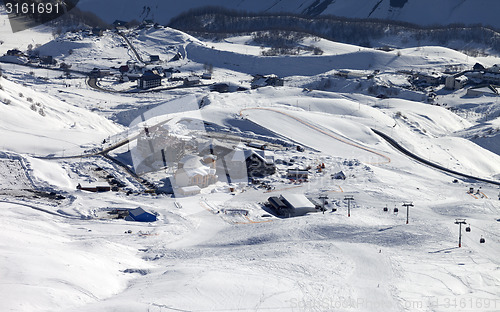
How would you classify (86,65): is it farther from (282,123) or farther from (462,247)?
(462,247)

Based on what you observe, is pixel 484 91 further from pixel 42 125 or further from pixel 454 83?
pixel 42 125

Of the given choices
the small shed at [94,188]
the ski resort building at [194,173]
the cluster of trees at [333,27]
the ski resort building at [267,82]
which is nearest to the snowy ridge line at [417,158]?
the ski resort building at [194,173]

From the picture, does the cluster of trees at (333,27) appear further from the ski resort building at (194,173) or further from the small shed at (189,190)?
the small shed at (189,190)

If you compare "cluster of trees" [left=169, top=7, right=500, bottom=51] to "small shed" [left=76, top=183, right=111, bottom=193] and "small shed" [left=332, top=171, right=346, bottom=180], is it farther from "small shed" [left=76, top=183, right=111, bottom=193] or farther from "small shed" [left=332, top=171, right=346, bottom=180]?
"small shed" [left=76, top=183, right=111, bottom=193]

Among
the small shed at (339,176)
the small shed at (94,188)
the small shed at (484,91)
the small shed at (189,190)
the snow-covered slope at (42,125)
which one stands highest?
the snow-covered slope at (42,125)

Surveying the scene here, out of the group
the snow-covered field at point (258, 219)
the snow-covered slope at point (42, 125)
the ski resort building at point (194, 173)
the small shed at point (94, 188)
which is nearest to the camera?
the snow-covered field at point (258, 219)

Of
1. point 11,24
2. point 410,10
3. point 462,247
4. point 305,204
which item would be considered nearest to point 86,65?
point 11,24
